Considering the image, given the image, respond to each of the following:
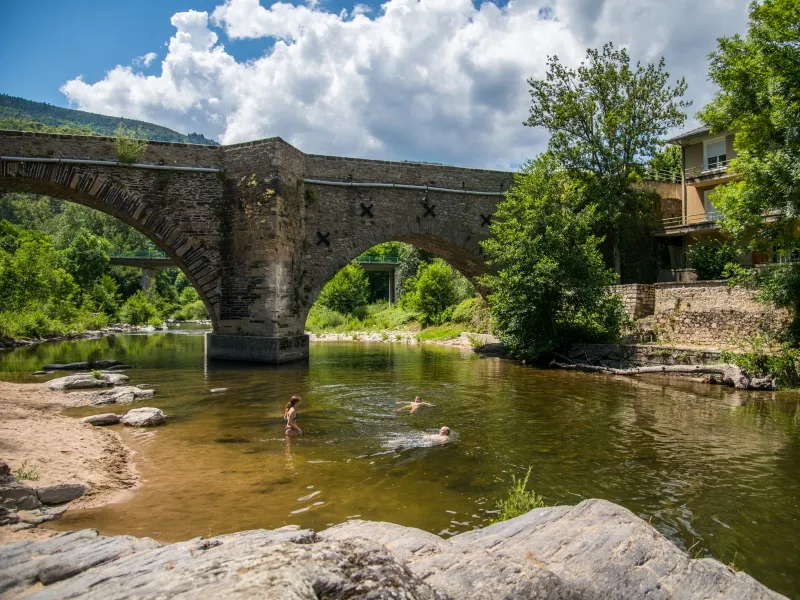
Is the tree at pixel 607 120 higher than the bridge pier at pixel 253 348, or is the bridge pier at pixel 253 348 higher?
the tree at pixel 607 120

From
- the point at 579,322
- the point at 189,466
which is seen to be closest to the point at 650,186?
the point at 579,322

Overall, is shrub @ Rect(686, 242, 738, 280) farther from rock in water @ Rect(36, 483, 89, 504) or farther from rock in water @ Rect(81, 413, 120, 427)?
rock in water @ Rect(36, 483, 89, 504)

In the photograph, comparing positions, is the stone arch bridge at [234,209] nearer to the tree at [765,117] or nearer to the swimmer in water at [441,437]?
the swimmer in water at [441,437]

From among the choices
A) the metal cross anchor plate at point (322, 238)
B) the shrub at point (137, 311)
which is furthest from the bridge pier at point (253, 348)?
the shrub at point (137, 311)

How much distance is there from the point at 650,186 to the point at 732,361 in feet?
50.8

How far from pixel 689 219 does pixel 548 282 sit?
13.1 meters

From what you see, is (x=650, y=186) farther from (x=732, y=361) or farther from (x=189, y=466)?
(x=189, y=466)

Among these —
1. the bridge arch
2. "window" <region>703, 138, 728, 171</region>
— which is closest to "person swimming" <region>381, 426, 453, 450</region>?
the bridge arch

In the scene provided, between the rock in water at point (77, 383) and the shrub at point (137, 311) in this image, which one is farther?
the shrub at point (137, 311)

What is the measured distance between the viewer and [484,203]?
21.8 meters

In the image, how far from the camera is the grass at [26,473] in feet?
18.4

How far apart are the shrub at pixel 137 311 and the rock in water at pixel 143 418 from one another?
36.7 m

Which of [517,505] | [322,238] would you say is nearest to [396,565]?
[517,505]

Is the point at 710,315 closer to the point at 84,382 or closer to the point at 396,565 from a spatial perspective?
the point at 84,382
